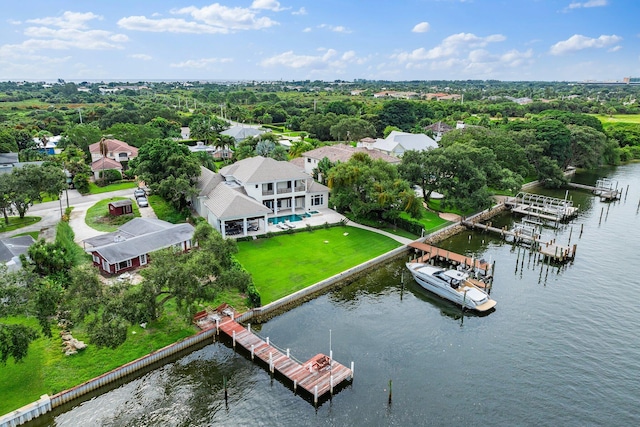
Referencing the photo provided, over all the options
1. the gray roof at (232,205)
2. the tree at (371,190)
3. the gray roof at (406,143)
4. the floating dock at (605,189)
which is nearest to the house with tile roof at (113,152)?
the gray roof at (232,205)

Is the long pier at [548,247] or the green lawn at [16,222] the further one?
the green lawn at [16,222]

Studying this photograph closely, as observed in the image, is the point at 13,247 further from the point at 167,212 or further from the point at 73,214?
the point at 167,212

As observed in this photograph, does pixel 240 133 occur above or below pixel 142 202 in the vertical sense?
above

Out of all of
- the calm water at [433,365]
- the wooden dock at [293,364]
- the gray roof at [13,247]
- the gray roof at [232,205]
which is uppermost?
the gray roof at [232,205]

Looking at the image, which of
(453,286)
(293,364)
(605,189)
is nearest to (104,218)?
(293,364)

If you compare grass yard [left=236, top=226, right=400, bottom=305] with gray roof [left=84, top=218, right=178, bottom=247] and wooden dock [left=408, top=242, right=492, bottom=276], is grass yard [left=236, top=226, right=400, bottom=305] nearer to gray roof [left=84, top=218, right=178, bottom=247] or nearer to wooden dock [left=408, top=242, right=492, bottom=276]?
wooden dock [left=408, top=242, right=492, bottom=276]

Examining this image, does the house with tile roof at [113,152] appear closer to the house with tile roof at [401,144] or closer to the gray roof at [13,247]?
the gray roof at [13,247]
